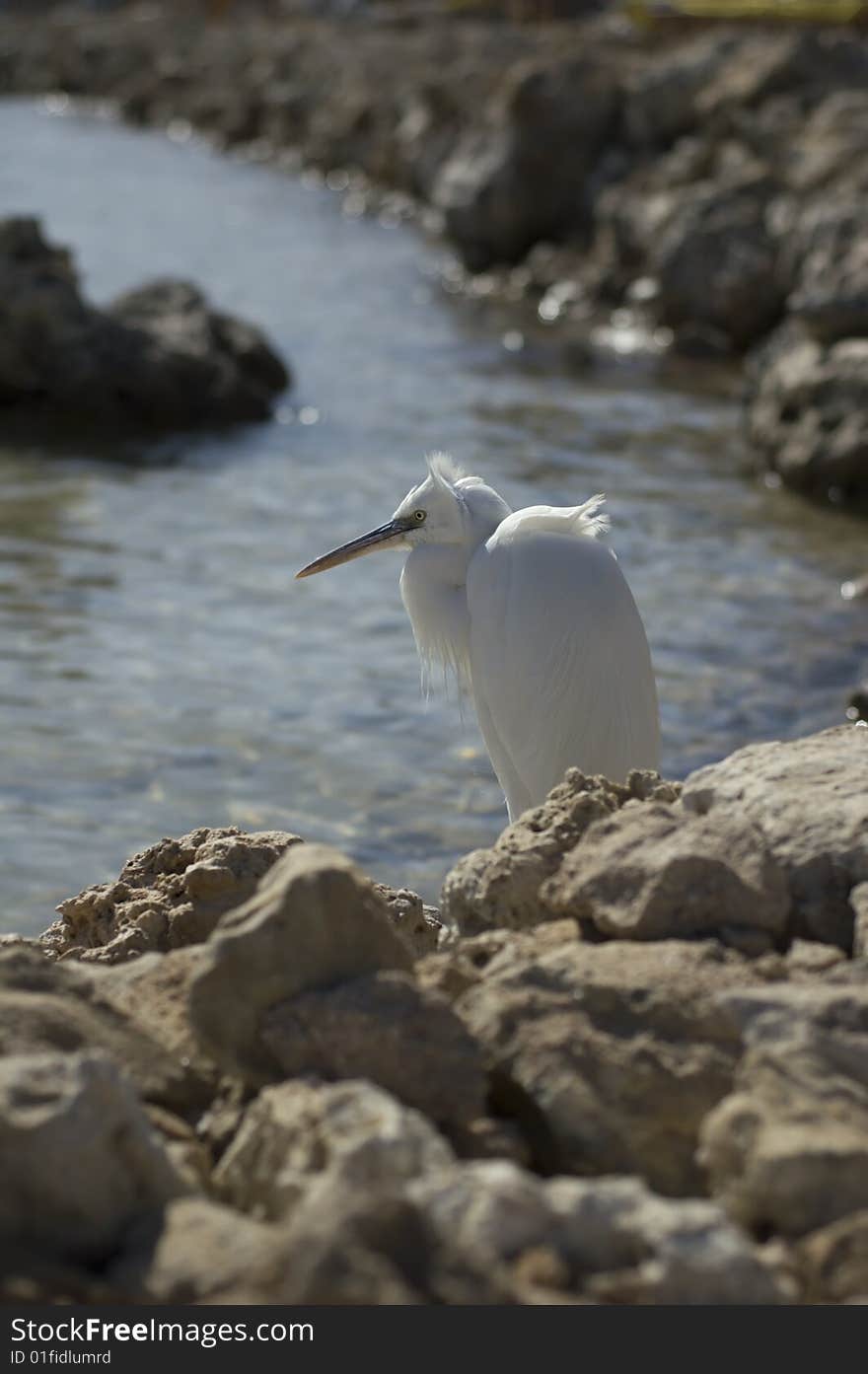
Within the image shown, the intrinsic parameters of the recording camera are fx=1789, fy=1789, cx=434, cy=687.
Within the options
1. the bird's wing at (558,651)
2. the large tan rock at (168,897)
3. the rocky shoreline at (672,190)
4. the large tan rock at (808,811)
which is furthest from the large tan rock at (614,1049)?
the rocky shoreline at (672,190)

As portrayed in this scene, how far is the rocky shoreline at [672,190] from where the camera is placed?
1115cm

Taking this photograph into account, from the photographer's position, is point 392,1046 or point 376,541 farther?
point 376,541

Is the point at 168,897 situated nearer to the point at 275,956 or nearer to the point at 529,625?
the point at 529,625

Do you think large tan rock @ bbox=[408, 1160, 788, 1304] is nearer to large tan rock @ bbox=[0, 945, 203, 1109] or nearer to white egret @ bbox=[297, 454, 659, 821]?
large tan rock @ bbox=[0, 945, 203, 1109]

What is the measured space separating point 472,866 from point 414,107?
2261cm

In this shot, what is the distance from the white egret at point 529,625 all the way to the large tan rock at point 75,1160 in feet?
8.04

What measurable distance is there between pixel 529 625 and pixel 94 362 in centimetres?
791

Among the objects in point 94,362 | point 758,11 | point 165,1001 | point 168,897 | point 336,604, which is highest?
point 758,11

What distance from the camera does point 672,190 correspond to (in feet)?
55.3

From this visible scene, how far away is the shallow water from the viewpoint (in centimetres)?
604

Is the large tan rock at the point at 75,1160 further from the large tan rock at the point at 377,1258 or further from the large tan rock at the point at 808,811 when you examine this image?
the large tan rock at the point at 808,811

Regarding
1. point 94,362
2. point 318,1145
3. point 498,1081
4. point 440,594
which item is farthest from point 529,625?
point 94,362

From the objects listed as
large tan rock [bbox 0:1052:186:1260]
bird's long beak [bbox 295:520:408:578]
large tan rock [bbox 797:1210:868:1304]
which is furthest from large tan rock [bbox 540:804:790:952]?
bird's long beak [bbox 295:520:408:578]

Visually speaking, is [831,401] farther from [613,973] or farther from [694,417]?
[613,973]
